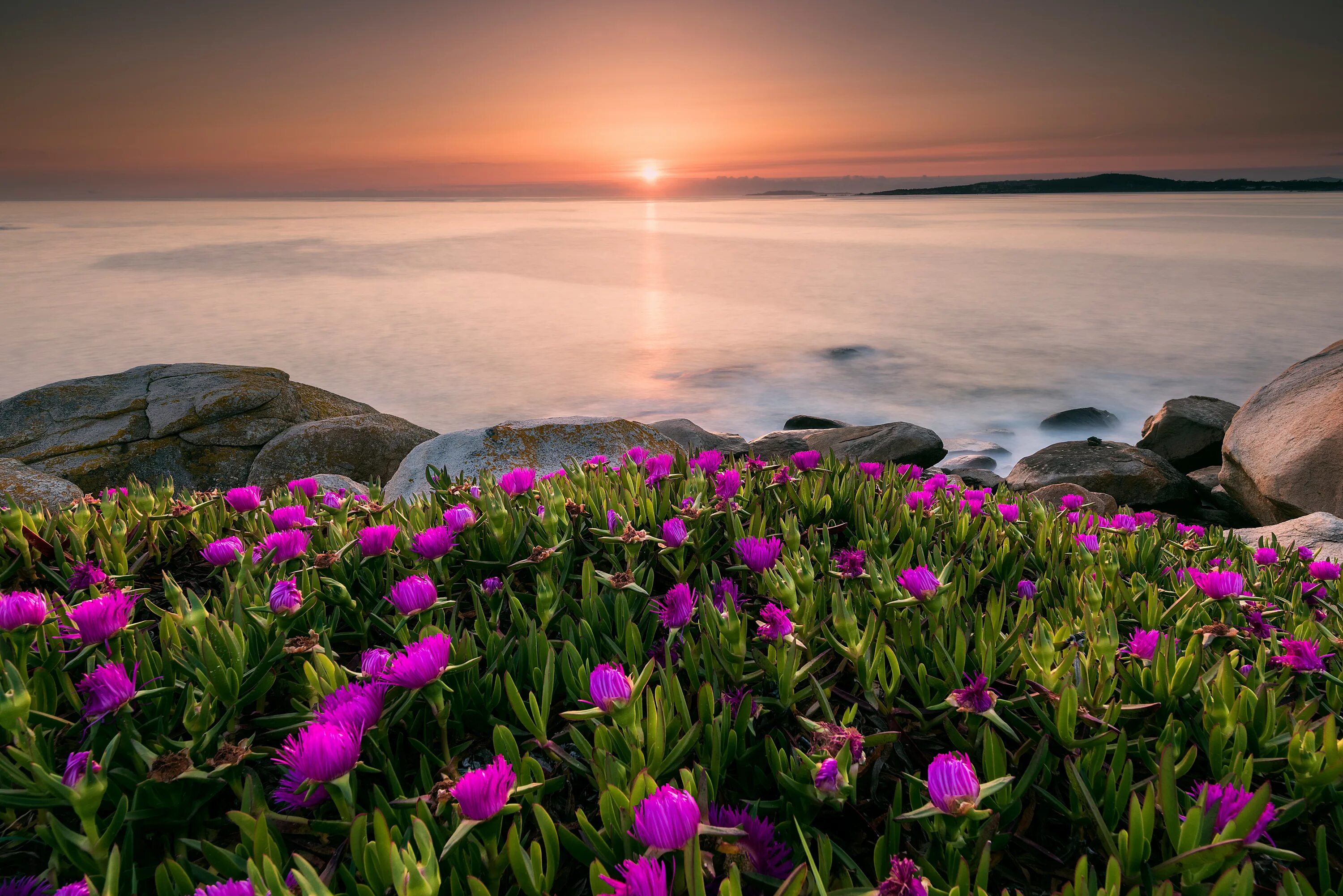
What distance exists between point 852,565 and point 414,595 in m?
1.04

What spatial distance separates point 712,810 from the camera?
1147 millimetres

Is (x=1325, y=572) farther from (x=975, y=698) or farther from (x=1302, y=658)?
(x=975, y=698)

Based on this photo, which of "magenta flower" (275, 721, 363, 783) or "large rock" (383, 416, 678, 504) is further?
"large rock" (383, 416, 678, 504)

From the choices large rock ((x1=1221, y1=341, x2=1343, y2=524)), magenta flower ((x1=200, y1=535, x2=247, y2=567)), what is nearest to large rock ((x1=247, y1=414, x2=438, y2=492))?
magenta flower ((x1=200, y1=535, x2=247, y2=567))

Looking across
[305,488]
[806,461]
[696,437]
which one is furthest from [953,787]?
[696,437]

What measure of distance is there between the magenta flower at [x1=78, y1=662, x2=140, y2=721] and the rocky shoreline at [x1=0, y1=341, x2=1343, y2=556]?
4.27 m

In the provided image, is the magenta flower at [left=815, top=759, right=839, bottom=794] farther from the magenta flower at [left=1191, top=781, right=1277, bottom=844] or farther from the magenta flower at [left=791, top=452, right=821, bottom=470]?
the magenta flower at [left=791, top=452, right=821, bottom=470]

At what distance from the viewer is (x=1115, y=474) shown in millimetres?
8906

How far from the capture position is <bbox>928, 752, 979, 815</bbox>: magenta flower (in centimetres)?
100

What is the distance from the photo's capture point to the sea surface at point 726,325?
22.3 meters

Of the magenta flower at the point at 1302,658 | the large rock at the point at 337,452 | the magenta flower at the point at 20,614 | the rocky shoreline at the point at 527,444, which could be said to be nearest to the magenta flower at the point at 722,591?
the magenta flower at the point at 1302,658

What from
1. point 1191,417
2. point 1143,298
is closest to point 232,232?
point 1143,298

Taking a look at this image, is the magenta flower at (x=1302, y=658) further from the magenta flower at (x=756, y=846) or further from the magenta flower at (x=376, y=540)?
the magenta flower at (x=376, y=540)

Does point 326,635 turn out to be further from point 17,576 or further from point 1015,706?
point 1015,706
